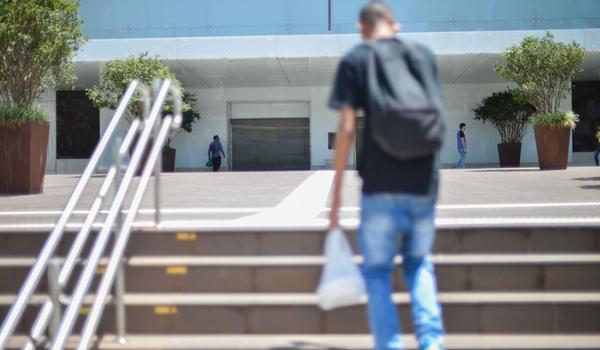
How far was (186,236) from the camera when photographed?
15.6 ft

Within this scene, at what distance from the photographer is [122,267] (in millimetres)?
4430

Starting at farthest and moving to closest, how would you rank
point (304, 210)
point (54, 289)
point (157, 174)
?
point (304, 210), point (157, 174), point (54, 289)

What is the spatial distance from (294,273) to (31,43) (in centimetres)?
832

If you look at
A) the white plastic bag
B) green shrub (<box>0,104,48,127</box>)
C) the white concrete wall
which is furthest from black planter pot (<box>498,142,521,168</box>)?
the white plastic bag

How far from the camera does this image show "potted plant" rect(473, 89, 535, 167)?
26.1m

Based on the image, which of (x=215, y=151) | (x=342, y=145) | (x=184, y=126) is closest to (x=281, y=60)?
(x=215, y=151)

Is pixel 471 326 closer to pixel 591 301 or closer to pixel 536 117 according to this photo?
pixel 591 301

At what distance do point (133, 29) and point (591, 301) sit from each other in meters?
26.7

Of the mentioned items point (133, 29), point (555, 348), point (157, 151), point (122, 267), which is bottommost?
point (555, 348)

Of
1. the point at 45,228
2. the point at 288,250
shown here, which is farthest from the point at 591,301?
the point at 45,228

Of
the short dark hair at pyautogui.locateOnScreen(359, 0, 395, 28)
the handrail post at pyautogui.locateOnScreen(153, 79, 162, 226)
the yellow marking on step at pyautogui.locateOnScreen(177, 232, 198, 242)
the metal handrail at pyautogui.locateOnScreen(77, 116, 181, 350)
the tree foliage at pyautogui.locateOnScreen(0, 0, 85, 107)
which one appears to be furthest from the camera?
the tree foliage at pyautogui.locateOnScreen(0, 0, 85, 107)

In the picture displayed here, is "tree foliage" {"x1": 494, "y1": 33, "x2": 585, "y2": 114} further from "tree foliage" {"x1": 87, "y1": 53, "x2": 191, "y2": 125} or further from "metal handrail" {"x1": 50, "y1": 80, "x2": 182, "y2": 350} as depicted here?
"metal handrail" {"x1": 50, "y1": 80, "x2": 182, "y2": 350}

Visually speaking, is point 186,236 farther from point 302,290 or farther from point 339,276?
point 339,276

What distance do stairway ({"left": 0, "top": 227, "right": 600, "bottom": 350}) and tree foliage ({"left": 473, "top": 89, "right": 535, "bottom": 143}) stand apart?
2270 centimetres
